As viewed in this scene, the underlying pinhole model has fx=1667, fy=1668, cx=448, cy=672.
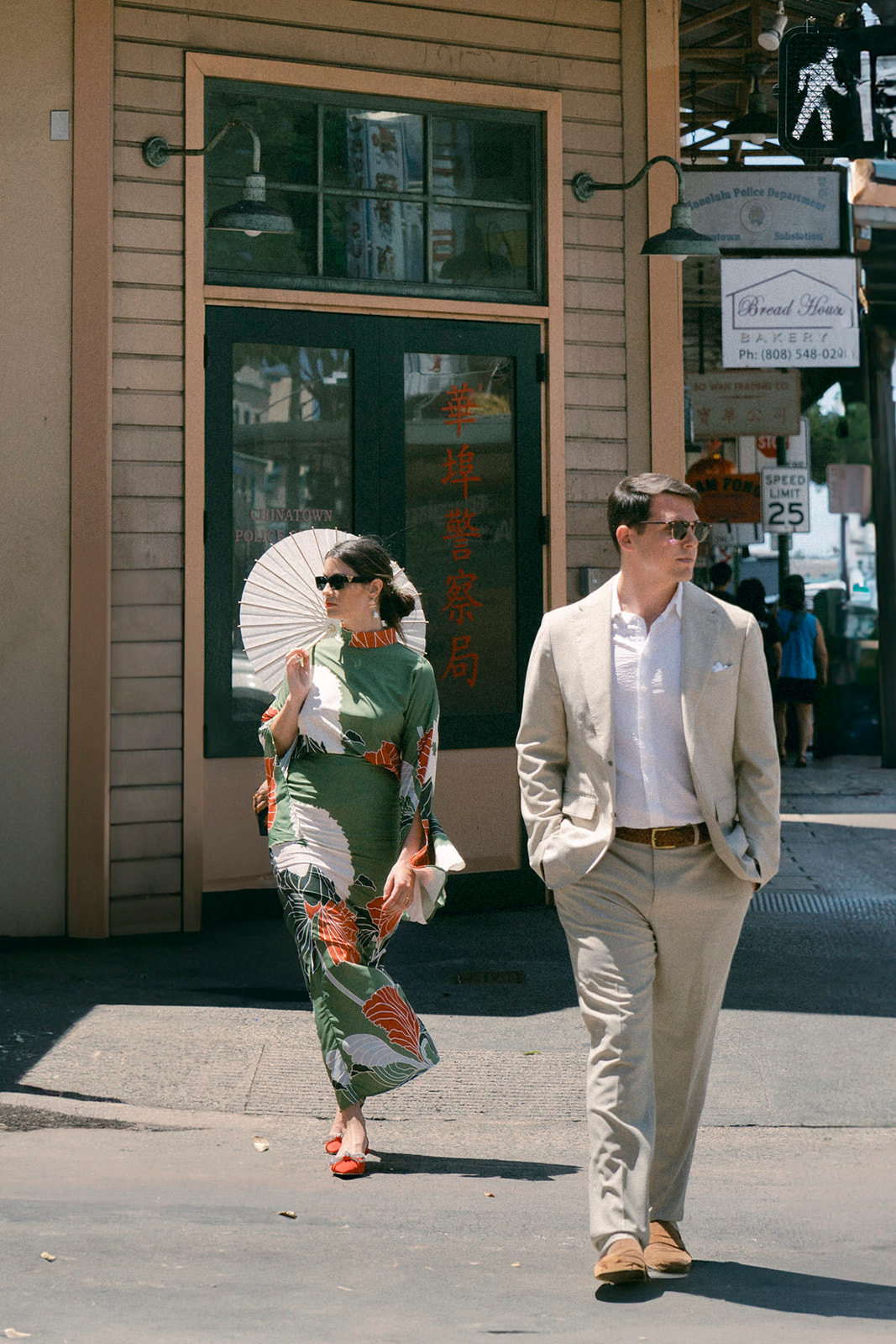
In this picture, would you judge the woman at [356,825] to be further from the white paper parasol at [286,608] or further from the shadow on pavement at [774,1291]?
the shadow on pavement at [774,1291]

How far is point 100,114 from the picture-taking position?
8391mm

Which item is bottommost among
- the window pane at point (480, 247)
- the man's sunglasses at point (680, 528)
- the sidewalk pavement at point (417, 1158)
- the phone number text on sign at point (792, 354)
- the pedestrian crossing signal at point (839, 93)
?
the sidewalk pavement at point (417, 1158)

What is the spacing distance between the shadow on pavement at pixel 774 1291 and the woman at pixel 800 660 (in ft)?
46.2

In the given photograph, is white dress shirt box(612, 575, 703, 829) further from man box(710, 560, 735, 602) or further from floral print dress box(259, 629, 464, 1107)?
man box(710, 560, 735, 602)

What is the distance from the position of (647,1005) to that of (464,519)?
5447mm

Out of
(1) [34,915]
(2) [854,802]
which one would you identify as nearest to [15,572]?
(1) [34,915]

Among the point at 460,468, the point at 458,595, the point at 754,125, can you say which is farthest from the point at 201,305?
the point at 754,125

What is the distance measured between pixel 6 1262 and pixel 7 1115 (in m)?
1.37

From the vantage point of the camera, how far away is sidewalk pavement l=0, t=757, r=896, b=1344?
4023mm

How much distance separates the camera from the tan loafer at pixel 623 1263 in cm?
399

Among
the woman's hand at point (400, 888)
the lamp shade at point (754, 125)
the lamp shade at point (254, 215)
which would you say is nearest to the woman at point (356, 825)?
the woman's hand at point (400, 888)

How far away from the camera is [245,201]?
331 inches

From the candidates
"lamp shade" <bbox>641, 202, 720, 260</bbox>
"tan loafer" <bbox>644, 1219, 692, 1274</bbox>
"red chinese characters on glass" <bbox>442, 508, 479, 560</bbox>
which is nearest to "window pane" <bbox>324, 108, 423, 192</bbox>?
"lamp shade" <bbox>641, 202, 720, 260</bbox>

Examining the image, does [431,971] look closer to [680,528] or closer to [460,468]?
[460,468]
